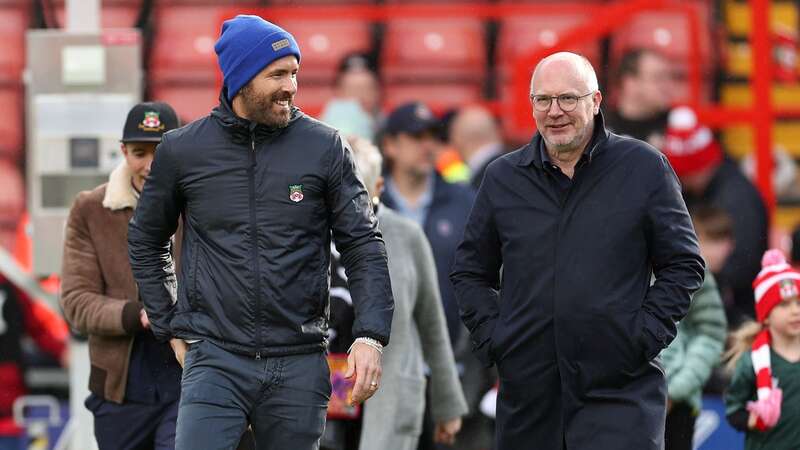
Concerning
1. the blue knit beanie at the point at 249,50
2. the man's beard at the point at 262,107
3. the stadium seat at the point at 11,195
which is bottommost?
the stadium seat at the point at 11,195

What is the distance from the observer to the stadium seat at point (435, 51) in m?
12.9

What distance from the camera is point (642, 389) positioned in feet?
18.8

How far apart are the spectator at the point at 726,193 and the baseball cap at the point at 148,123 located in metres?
4.72

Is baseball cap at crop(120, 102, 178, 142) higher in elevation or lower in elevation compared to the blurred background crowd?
higher

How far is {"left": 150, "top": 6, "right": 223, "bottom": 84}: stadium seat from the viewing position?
12.8 metres

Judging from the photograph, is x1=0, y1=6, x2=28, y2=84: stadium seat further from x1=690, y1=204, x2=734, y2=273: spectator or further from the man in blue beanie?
the man in blue beanie

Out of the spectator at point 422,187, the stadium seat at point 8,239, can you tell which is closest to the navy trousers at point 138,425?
the spectator at point 422,187

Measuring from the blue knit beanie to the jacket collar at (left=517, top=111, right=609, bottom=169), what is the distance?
2.85ft

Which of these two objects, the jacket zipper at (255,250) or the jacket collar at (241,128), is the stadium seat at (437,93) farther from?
the jacket zipper at (255,250)

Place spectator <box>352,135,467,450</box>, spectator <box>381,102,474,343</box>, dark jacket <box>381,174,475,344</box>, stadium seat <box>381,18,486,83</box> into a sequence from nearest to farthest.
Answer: spectator <box>352,135,467,450</box>, dark jacket <box>381,174,475,344</box>, spectator <box>381,102,474,343</box>, stadium seat <box>381,18,486,83</box>

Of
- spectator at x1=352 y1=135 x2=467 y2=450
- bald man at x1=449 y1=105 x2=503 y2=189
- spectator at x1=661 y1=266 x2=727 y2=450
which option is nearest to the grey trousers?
spectator at x1=352 y1=135 x2=467 y2=450

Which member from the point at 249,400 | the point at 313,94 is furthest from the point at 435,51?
the point at 249,400

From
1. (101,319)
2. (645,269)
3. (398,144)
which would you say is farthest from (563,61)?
(398,144)

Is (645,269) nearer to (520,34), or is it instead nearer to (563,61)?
(563,61)
